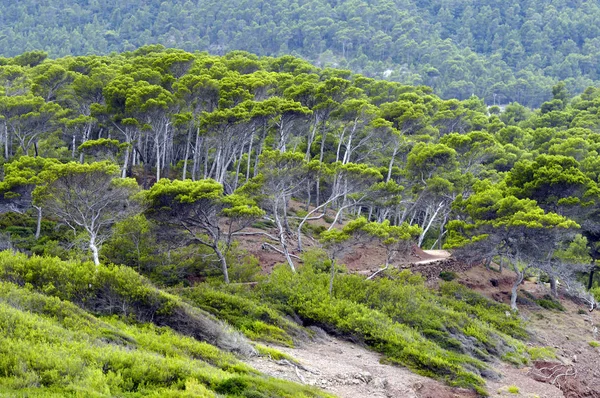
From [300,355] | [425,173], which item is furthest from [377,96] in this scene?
[300,355]

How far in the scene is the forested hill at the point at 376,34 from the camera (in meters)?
95.2

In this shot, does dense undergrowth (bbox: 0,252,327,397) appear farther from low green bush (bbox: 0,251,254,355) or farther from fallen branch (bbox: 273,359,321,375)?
fallen branch (bbox: 273,359,321,375)

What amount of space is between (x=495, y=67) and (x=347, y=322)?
293 feet

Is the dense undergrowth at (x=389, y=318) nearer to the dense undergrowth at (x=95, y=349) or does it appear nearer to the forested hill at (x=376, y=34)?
the dense undergrowth at (x=95, y=349)

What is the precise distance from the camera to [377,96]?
4625 cm

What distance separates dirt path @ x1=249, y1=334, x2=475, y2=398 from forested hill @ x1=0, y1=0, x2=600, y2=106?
7776cm

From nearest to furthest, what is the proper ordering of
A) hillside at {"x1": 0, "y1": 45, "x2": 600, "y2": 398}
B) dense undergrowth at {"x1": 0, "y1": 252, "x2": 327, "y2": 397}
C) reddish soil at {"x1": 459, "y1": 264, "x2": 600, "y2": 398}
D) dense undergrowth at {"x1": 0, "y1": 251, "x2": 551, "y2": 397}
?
dense undergrowth at {"x1": 0, "y1": 252, "x2": 327, "y2": 397} → dense undergrowth at {"x1": 0, "y1": 251, "x2": 551, "y2": 397} → hillside at {"x1": 0, "y1": 45, "x2": 600, "y2": 398} → reddish soil at {"x1": 459, "y1": 264, "x2": 600, "y2": 398}

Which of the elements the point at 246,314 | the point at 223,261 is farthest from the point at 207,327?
the point at 223,261

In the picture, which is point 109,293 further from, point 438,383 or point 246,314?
point 438,383

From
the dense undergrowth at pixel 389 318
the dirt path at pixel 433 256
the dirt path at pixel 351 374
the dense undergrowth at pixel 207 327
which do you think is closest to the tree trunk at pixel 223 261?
the dense undergrowth at pixel 207 327

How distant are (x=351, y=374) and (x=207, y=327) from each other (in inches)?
157

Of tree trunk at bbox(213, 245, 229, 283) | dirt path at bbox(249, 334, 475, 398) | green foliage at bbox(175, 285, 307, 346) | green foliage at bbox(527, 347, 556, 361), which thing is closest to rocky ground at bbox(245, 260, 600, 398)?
dirt path at bbox(249, 334, 475, 398)

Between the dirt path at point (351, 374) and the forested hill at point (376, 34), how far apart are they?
255ft

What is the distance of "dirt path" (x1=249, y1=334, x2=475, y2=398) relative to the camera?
13.5m
